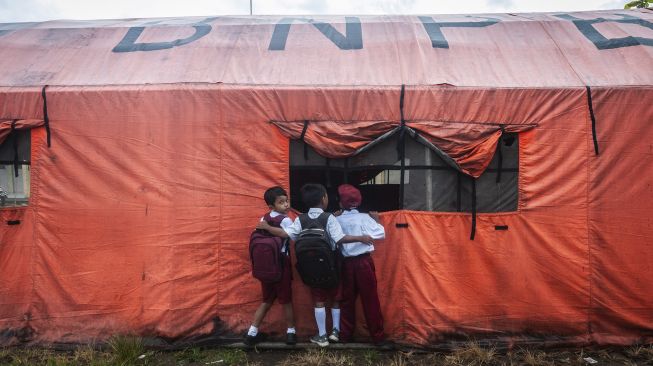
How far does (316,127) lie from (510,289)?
267 cm

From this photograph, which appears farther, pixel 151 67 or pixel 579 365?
pixel 151 67

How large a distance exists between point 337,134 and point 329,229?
1.00 metres

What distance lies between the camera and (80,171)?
450 centimetres

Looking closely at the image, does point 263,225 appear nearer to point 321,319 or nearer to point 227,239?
point 227,239

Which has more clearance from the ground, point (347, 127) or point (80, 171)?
point (347, 127)

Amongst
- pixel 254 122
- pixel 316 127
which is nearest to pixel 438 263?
pixel 316 127

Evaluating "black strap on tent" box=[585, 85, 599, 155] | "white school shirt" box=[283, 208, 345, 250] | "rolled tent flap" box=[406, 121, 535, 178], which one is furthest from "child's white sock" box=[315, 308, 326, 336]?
"black strap on tent" box=[585, 85, 599, 155]

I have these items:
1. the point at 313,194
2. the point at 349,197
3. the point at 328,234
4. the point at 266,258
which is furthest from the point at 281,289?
the point at 349,197

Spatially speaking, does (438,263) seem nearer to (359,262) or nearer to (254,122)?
(359,262)

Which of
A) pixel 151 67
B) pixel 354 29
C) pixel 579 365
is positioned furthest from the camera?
pixel 354 29

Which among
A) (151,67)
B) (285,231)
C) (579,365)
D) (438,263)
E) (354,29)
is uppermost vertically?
(354,29)

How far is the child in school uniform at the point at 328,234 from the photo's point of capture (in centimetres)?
405

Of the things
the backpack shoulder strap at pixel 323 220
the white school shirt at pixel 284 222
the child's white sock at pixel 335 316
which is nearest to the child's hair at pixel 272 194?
the white school shirt at pixel 284 222

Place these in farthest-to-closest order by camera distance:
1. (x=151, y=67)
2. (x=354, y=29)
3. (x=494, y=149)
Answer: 1. (x=354, y=29)
2. (x=151, y=67)
3. (x=494, y=149)
